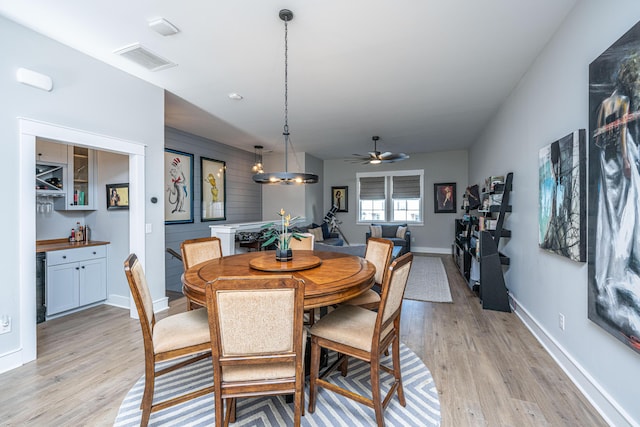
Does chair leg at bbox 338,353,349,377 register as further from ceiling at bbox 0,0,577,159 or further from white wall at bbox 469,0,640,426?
ceiling at bbox 0,0,577,159

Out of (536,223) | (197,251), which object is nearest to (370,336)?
(197,251)

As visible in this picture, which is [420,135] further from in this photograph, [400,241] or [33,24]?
[33,24]

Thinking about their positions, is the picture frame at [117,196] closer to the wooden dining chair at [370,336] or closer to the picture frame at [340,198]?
the wooden dining chair at [370,336]

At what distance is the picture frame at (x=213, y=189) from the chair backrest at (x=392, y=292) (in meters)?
5.00

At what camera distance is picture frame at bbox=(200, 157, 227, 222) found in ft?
19.3

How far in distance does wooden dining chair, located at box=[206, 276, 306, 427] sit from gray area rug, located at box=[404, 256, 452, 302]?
9.95 feet

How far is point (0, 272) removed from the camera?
2.29m

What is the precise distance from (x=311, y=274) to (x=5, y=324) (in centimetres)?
254

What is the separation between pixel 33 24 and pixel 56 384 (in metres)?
2.87

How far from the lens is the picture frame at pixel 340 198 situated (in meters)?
8.91

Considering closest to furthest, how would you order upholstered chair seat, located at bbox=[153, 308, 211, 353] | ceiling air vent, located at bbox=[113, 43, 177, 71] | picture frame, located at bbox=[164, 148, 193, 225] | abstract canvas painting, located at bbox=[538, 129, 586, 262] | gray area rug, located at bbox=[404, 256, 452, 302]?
upholstered chair seat, located at bbox=[153, 308, 211, 353] < abstract canvas painting, located at bbox=[538, 129, 586, 262] < ceiling air vent, located at bbox=[113, 43, 177, 71] < gray area rug, located at bbox=[404, 256, 452, 302] < picture frame, located at bbox=[164, 148, 193, 225]

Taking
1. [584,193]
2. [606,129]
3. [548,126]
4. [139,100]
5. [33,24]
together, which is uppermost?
[33,24]

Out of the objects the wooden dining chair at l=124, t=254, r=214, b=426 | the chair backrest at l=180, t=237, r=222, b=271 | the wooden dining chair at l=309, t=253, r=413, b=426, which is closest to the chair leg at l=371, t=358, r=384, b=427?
the wooden dining chair at l=309, t=253, r=413, b=426

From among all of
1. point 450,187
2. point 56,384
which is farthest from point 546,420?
point 450,187
